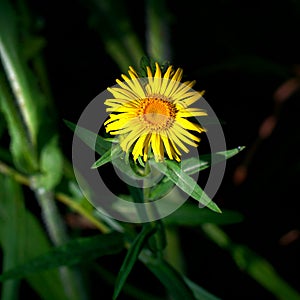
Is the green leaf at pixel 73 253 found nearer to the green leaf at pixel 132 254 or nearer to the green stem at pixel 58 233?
the green leaf at pixel 132 254

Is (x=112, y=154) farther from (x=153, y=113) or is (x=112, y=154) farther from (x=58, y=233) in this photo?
(x=58, y=233)

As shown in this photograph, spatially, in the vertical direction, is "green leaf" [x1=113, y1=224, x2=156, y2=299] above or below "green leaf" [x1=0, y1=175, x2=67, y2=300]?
below

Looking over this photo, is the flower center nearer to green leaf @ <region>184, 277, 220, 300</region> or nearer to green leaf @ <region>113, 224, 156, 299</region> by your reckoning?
green leaf @ <region>113, 224, 156, 299</region>

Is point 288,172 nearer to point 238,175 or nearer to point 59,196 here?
point 238,175

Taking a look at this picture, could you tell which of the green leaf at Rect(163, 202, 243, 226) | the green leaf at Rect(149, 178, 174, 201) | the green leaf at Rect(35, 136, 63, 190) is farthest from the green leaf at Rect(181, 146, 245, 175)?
the green leaf at Rect(35, 136, 63, 190)

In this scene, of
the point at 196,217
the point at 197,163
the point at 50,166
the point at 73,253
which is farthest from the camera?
the point at 50,166

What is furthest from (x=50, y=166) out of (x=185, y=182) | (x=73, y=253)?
(x=185, y=182)

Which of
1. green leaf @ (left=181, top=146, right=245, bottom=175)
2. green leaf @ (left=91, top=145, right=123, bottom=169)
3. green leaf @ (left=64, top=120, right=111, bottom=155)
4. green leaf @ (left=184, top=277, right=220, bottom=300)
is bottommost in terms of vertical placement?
green leaf @ (left=184, top=277, right=220, bottom=300)
